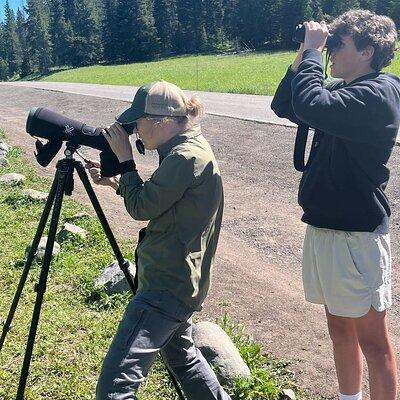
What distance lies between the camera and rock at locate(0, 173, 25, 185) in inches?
369

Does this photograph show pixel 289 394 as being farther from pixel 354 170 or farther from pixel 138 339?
pixel 354 170

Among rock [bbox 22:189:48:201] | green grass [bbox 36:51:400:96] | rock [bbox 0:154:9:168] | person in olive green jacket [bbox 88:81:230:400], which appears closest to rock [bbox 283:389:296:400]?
person in olive green jacket [bbox 88:81:230:400]

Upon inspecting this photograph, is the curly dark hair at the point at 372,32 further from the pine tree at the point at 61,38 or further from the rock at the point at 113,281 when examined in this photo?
the pine tree at the point at 61,38

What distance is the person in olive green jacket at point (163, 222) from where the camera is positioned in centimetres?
244

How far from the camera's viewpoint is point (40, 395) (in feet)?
11.7

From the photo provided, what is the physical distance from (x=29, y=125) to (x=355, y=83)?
5.26ft

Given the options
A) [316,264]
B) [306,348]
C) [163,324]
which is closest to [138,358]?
[163,324]

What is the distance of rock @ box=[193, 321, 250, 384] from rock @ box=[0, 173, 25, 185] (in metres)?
6.53

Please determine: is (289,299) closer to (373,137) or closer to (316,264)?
(316,264)

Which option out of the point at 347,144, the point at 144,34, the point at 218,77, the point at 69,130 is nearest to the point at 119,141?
the point at 69,130

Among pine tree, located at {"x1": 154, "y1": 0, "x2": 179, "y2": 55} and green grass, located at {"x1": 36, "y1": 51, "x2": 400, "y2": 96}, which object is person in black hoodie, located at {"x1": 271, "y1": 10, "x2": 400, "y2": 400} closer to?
green grass, located at {"x1": 36, "y1": 51, "x2": 400, "y2": 96}

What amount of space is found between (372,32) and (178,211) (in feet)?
3.96

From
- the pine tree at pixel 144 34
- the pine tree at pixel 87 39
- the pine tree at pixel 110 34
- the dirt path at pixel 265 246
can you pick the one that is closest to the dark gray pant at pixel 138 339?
the dirt path at pixel 265 246

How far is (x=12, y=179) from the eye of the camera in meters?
9.48
